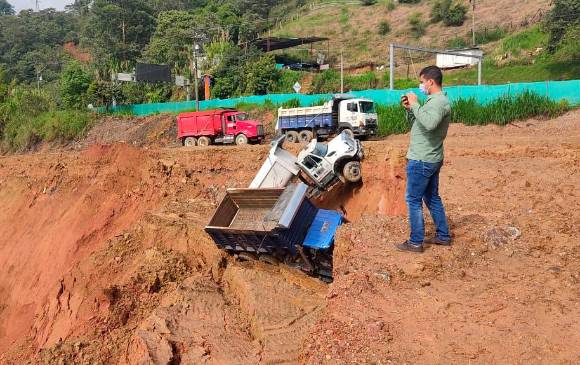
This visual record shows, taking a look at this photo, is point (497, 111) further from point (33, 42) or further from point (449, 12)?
point (33, 42)

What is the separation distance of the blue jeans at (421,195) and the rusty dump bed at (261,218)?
7.55 feet

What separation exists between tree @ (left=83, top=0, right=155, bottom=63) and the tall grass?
1666 inches

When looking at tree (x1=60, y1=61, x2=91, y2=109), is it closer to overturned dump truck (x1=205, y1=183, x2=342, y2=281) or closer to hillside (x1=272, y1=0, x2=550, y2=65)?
hillside (x1=272, y1=0, x2=550, y2=65)

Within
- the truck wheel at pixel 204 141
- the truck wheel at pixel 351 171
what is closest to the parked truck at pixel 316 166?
the truck wheel at pixel 351 171

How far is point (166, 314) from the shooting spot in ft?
24.0

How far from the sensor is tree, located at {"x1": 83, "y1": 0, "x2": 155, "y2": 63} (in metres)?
59.8

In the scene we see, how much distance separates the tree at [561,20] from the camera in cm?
3181

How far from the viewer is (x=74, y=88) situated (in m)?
45.5

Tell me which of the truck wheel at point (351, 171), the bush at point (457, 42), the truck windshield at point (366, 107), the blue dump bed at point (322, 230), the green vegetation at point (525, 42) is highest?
the bush at point (457, 42)

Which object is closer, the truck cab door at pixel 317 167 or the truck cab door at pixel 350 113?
the truck cab door at pixel 317 167

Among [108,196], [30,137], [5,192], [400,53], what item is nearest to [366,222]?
[108,196]

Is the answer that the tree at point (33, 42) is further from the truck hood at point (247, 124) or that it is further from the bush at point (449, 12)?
the truck hood at point (247, 124)

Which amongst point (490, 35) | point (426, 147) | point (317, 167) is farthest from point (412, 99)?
point (490, 35)

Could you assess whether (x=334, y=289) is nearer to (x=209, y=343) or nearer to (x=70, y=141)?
(x=209, y=343)
